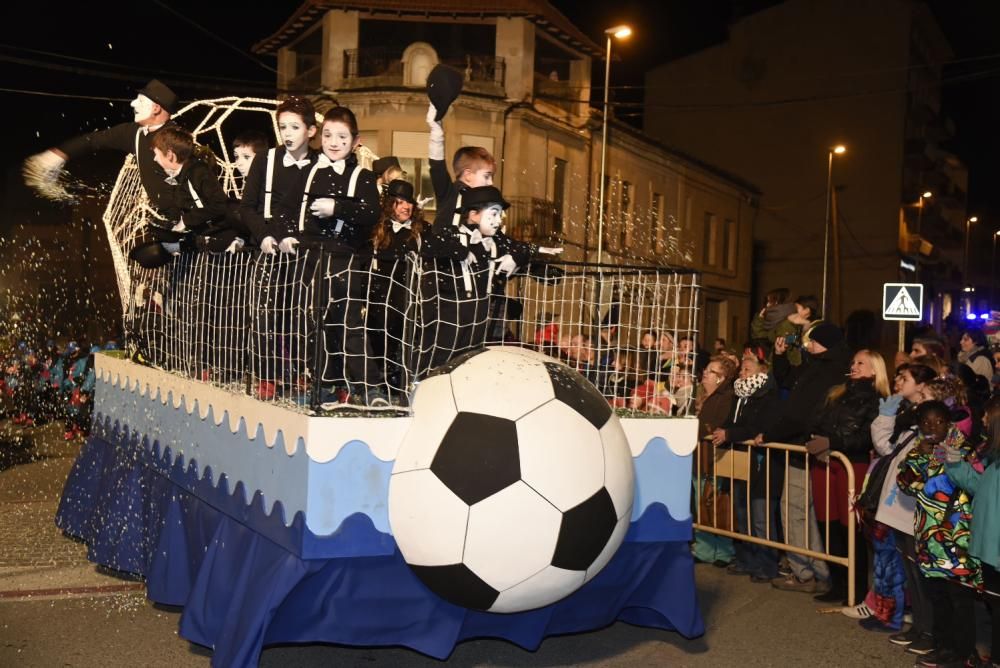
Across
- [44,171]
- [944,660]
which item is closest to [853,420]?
[944,660]

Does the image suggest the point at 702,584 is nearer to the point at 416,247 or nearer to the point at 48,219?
the point at 416,247

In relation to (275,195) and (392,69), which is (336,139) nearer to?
(275,195)

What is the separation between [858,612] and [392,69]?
24475 mm

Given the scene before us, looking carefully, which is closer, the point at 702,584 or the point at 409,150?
the point at 702,584

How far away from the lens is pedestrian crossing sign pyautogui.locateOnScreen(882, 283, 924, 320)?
12.4 meters

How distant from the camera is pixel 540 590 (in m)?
4.80

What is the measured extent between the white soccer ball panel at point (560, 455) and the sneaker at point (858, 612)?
10.2ft

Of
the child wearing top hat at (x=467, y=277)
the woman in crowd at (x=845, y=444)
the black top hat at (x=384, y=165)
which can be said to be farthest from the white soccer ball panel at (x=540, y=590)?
the black top hat at (x=384, y=165)

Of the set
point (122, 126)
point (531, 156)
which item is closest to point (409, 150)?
point (531, 156)

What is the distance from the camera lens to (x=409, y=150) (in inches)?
1110

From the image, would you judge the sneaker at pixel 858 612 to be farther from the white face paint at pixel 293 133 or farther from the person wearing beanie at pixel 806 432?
the white face paint at pixel 293 133

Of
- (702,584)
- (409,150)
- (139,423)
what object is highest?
(409,150)

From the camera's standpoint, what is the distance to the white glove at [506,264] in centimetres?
612

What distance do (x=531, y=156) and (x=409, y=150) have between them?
3445mm
